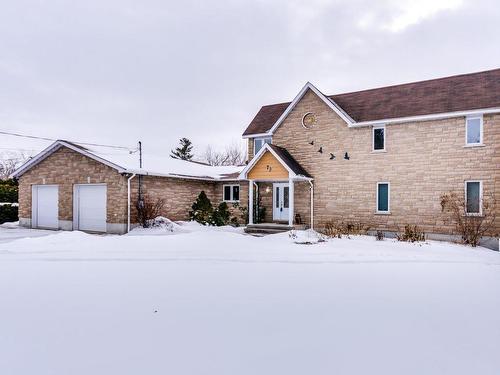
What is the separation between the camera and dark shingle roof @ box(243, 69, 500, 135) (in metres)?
15.1

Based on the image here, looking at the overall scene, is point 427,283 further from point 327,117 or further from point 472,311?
point 327,117

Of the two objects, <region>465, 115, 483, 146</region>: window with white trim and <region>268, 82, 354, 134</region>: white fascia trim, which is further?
<region>268, 82, 354, 134</region>: white fascia trim

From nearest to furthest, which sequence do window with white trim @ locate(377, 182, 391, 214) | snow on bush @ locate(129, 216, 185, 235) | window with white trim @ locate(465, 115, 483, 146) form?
1. window with white trim @ locate(465, 115, 483, 146)
2. window with white trim @ locate(377, 182, 391, 214)
3. snow on bush @ locate(129, 216, 185, 235)

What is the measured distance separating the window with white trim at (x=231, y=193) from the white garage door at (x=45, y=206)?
10.2 m

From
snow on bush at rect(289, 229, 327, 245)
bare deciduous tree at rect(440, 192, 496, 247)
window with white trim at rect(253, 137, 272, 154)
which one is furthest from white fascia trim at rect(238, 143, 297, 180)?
bare deciduous tree at rect(440, 192, 496, 247)

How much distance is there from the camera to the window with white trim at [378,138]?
16859 mm

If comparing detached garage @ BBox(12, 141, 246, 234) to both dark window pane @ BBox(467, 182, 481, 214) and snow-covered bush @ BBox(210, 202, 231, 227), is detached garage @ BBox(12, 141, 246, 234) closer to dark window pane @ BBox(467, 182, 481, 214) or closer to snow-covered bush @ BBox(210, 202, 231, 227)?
snow-covered bush @ BBox(210, 202, 231, 227)

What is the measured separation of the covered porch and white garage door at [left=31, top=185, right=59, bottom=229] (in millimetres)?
11482

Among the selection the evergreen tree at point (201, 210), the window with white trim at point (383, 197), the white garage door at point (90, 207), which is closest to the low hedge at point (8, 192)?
the white garage door at point (90, 207)

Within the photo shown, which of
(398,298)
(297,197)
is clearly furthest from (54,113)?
(398,298)

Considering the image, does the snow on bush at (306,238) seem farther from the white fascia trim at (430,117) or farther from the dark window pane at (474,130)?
the dark window pane at (474,130)

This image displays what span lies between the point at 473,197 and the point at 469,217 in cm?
94

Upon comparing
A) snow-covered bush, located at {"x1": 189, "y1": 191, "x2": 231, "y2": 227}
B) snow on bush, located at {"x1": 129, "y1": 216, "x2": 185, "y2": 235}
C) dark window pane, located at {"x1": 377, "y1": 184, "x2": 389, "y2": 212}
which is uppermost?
dark window pane, located at {"x1": 377, "y1": 184, "x2": 389, "y2": 212}

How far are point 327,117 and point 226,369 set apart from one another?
52.6ft
